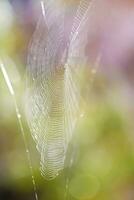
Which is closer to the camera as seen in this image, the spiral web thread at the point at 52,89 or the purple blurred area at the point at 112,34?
the purple blurred area at the point at 112,34

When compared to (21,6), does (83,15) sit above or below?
below

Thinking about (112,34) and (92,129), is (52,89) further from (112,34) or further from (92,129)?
(112,34)

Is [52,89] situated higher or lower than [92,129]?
higher

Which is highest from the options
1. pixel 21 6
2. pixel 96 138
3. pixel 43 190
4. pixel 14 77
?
pixel 21 6

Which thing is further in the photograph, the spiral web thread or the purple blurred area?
the spiral web thread

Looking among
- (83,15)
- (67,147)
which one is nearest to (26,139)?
(67,147)

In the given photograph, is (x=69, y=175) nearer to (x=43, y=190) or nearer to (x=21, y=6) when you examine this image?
(x=43, y=190)

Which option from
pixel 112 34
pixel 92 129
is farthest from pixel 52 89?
pixel 112 34

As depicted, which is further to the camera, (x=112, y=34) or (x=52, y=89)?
(x=52, y=89)
